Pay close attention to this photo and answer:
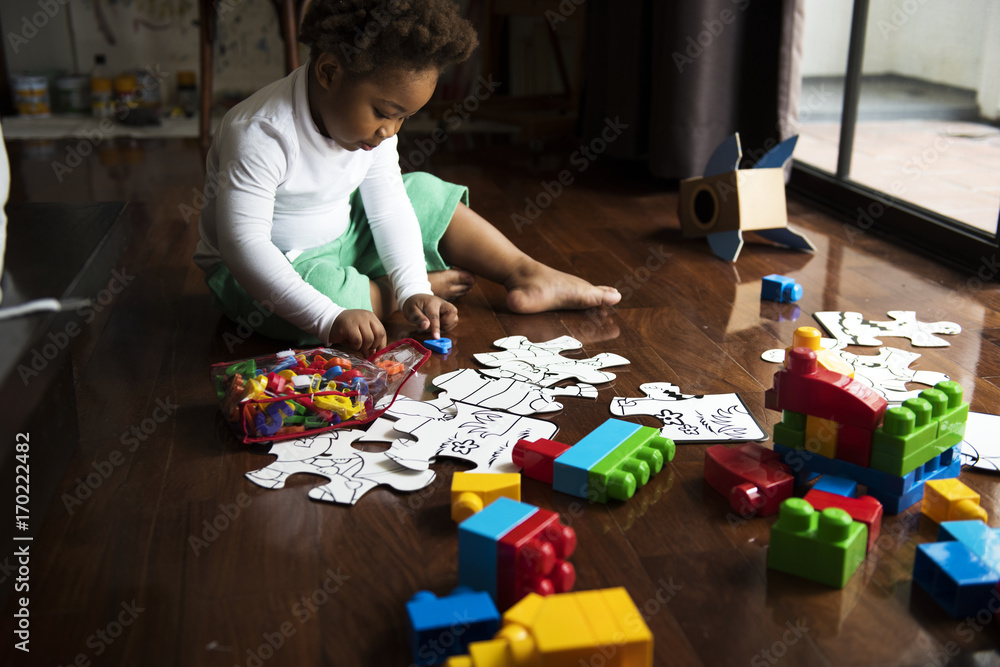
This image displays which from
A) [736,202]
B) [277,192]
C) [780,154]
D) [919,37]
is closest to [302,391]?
[277,192]

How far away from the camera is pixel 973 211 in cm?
188

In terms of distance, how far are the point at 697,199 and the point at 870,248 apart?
355 mm

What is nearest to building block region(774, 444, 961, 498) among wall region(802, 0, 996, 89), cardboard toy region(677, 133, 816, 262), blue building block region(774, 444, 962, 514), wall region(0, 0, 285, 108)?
blue building block region(774, 444, 962, 514)

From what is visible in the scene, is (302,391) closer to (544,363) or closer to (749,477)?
(544,363)

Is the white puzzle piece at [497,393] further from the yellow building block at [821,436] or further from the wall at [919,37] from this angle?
the wall at [919,37]

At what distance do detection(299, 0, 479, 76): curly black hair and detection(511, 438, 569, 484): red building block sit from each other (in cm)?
50

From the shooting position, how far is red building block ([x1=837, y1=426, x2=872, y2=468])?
84 centimetres

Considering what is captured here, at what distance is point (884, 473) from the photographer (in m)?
0.85

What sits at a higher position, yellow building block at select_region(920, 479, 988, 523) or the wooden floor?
yellow building block at select_region(920, 479, 988, 523)

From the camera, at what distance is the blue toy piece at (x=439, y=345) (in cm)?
126

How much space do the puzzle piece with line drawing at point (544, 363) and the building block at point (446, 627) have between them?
482 mm

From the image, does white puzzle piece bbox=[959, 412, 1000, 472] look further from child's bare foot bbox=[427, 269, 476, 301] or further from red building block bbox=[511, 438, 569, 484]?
child's bare foot bbox=[427, 269, 476, 301]

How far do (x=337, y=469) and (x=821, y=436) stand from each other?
50cm

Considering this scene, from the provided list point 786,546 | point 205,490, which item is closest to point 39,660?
point 205,490
